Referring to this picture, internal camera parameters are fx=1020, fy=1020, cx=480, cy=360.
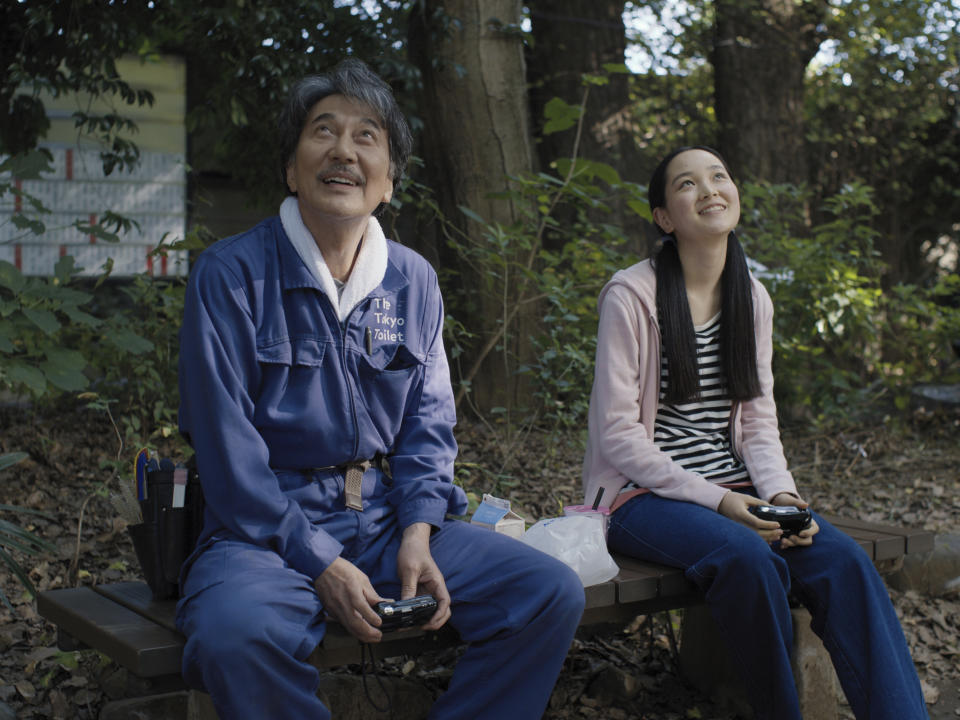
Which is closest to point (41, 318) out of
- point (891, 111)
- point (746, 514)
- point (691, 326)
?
point (691, 326)

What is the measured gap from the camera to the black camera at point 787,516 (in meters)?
3.03

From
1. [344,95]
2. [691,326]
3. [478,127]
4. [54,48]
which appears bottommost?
[691,326]

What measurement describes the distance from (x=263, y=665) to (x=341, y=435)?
2.18 ft

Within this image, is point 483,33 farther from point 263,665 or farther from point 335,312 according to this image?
point 263,665

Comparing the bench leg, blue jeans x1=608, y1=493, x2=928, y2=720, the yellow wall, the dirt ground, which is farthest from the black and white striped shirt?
the yellow wall

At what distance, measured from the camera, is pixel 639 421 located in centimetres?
335

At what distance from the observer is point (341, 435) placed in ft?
8.77

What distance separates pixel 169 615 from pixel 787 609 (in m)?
1.73

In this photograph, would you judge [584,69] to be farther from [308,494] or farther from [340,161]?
[308,494]

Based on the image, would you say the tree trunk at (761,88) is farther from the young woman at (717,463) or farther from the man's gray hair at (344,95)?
the man's gray hair at (344,95)

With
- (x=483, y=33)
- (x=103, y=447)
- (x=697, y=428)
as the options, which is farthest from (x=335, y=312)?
(x=483, y=33)

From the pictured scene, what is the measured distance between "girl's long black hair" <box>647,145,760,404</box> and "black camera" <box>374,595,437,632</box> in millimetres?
1260

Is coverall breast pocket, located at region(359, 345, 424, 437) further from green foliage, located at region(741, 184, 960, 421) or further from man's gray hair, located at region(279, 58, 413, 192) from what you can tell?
green foliage, located at region(741, 184, 960, 421)

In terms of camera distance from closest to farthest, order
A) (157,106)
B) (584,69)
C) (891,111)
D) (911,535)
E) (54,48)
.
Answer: (911,535) < (54,48) < (584,69) < (157,106) < (891,111)
